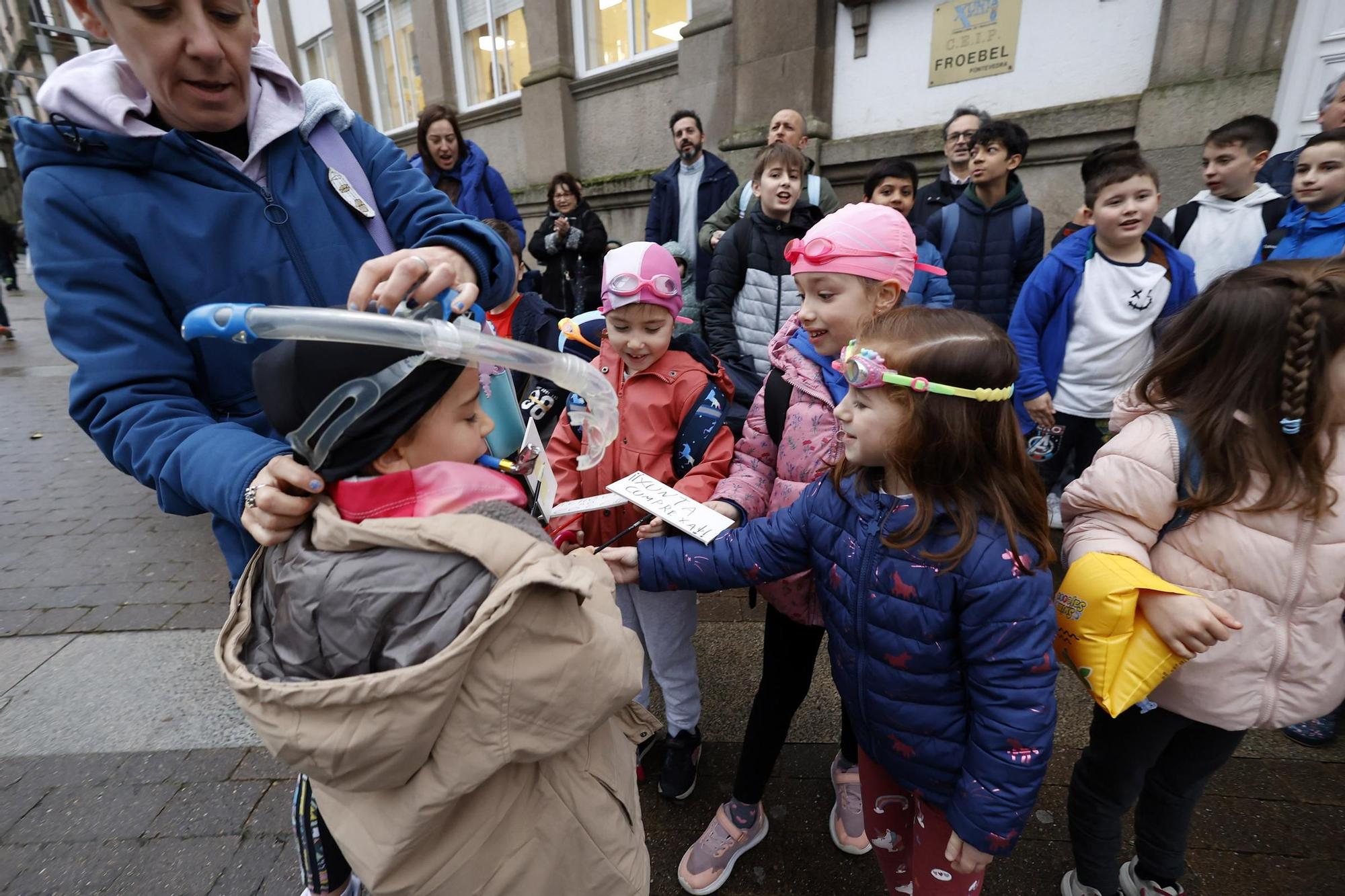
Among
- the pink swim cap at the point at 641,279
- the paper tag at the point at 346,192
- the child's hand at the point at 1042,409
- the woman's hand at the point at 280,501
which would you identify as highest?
the paper tag at the point at 346,192

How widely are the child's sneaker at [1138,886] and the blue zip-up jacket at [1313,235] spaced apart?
7.90 feet

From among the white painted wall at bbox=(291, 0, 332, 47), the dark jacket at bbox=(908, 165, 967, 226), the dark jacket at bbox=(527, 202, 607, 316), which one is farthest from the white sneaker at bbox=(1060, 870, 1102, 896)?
the white painted wall at bbox=(291, 0, 332, 47)

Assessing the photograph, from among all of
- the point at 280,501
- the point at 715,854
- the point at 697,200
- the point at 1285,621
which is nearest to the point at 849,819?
the point at 715,854

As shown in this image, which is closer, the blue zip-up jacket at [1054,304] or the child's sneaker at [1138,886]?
the child's sneaker at [1138,886]

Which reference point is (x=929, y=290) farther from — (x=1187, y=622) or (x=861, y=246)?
(x=1187, y=622)

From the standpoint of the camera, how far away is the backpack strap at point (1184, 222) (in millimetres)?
3566

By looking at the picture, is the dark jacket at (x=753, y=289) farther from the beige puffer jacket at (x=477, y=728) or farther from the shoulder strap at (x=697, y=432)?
the beige puffer jacket at (x=477, y=728)

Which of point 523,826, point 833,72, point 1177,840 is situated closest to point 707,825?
point 523,826

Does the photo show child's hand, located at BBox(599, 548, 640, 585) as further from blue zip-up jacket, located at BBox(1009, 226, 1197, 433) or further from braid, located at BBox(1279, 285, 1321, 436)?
blue zip-up jacket, located at BBox(1009, 226, 1197, 433)

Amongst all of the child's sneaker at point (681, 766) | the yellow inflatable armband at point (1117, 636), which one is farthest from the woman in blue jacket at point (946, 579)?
the child's sneaker at point (681, 766)

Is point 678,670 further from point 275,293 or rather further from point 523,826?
point 275,293

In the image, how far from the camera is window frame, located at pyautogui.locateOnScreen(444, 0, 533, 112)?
9.95m

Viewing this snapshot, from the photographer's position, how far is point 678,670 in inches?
87.0

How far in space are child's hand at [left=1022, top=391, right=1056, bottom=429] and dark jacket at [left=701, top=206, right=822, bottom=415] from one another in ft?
4.16
